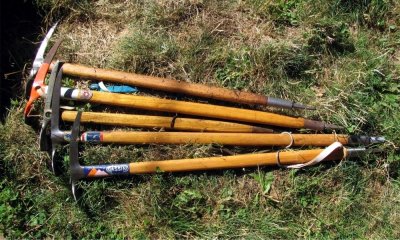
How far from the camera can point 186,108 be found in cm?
350

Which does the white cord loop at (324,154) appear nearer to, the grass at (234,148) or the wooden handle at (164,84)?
the grass at (234,148)

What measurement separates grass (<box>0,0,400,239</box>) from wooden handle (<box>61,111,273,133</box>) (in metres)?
0.16

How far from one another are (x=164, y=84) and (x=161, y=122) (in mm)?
275

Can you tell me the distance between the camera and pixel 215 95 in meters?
3.57

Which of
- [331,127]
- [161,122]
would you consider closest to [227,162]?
[161,122]

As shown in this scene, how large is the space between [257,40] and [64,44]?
1.52 metres

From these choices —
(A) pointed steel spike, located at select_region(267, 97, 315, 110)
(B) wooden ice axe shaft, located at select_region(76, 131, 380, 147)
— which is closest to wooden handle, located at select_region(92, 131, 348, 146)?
(B) wooden ice axe shaft, located at select_region(76, 131, 380, 147)

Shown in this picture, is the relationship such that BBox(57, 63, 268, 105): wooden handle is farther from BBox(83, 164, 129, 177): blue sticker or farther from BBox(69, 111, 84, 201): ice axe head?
BBox(83, 164, 129, 177): blue sticker

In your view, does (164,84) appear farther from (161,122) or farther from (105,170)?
(105,170)

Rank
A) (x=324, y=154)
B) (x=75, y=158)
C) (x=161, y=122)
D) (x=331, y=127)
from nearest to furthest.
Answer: (x=75, y=158), (x=161, y=122), (x=324, y=154), (x=331, y=127)

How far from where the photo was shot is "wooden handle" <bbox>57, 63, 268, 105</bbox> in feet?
11.4

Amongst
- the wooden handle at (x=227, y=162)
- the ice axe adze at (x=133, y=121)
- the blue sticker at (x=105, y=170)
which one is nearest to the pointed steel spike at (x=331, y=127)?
the wooden handle at (x=227, y=162)

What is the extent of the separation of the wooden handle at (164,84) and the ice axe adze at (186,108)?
0.08 m

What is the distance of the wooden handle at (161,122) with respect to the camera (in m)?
3.43
